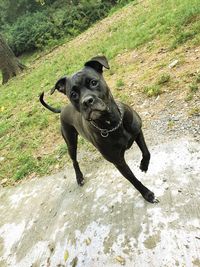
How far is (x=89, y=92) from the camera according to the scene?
293cm

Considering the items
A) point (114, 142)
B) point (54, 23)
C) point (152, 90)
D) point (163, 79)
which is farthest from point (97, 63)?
point (54, 23)

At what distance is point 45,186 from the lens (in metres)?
5.19

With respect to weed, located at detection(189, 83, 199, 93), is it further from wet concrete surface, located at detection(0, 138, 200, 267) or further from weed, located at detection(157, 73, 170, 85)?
wet concrete surface, located at detection(0, 138, 200, 267)

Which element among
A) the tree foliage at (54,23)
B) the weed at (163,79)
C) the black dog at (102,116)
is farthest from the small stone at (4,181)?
the tree foliage at (54,23)

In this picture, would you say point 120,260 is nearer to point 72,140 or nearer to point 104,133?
point 104,133

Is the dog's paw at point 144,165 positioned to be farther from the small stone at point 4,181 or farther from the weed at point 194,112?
the small stone at point 4,181

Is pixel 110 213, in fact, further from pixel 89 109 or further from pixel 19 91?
pixel 19 91

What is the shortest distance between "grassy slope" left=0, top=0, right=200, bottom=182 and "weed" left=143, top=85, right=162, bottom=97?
15.0 inches

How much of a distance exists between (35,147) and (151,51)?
3182mm

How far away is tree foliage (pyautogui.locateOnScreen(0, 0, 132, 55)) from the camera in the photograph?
52.8 feet

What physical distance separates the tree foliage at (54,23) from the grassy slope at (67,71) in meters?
3.97

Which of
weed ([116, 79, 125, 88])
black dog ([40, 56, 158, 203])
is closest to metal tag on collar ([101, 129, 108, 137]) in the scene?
black dog ([40, 56, 158, 203])

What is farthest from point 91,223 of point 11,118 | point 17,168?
point 11,118

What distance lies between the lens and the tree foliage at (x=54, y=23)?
1609 cm
